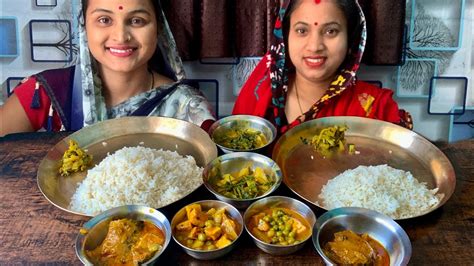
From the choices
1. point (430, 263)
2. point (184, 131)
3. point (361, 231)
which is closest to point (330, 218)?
point (361, 231)

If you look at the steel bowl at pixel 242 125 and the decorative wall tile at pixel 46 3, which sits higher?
the decorative wall tile at pixel 46 3

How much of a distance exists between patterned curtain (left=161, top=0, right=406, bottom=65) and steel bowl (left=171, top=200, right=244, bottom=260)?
121cm

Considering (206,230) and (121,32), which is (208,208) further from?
(121,32)

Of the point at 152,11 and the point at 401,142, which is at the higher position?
the point at 152,11

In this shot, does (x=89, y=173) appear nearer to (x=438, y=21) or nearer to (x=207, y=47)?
(x=207, y=47)

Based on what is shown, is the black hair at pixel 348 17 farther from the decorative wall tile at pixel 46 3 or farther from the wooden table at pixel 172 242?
the decorative wall tile at pixel 46 3

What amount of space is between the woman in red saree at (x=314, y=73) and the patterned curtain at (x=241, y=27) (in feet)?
0.54

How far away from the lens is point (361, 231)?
130cm

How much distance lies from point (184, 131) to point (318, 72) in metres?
0.66

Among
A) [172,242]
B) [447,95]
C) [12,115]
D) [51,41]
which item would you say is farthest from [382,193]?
[51,41]

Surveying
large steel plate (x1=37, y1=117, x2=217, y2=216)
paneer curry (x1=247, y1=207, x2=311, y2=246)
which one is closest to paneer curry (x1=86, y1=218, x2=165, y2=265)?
paneer curry (x1=247, y1=207, x2=311, y2=246)

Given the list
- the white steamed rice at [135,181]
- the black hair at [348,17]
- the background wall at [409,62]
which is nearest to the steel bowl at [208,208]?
the white steamed rice at [135,181]

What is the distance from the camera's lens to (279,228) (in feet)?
4.21

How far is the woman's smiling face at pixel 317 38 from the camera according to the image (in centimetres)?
200
